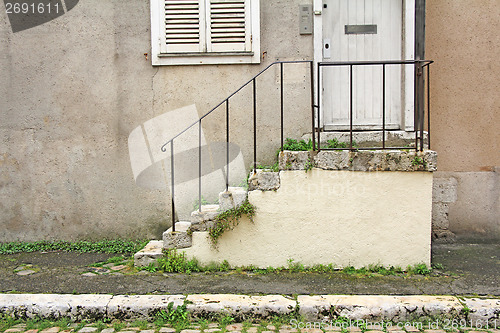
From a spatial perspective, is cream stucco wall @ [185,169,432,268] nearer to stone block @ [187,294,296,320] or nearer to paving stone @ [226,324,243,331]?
stone block @ [187,294,296,320]

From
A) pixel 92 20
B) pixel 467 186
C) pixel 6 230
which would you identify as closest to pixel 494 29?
pixel 467 186

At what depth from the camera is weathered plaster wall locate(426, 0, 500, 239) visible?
5422 millimetres

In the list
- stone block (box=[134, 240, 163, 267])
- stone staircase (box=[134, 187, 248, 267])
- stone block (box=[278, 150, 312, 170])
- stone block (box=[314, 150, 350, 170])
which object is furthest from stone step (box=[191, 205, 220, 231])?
stone block (box=[314, 150, 350, 170])

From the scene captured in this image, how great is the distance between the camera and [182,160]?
553cm

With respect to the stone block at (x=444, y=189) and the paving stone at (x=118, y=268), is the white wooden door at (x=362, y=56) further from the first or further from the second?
the paving stone at (x=118, y=268)

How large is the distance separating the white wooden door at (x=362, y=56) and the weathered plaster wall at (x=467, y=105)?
0.47 meters

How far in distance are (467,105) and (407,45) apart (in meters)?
1.15

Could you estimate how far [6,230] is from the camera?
557cm

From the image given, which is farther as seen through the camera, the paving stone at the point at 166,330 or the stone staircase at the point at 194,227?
the stone staircase at the point at 194,227

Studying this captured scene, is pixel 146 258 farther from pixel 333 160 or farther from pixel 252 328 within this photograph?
pixel 333 160

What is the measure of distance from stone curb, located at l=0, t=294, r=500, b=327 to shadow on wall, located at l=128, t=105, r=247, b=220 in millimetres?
1988

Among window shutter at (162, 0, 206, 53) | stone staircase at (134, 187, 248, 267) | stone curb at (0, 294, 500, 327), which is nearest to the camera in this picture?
stone curb at (0, 294, 500, 327)

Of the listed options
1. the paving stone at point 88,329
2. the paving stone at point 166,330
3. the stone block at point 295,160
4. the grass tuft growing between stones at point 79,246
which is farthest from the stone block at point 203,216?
the paving stone at point 88,329

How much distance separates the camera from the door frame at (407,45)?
5281mm
